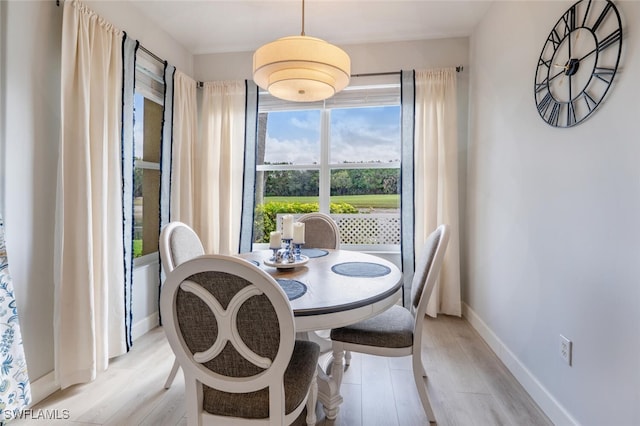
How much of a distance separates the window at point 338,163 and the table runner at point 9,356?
79.1 inches

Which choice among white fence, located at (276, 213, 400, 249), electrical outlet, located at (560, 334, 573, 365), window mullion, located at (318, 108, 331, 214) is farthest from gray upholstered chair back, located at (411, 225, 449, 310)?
window mullion, located at (318, 108, 331, 214)

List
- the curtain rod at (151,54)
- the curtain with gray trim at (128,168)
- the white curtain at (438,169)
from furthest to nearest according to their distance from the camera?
the white curtain at (438,169)
the curtain rod at (151,54)
the curtain with gray trim at (128,168)

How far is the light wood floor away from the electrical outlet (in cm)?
35

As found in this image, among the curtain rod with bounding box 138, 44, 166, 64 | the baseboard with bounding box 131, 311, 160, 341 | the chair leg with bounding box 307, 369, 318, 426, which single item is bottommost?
the baseboard with bounding box 131, 311, 160, 341

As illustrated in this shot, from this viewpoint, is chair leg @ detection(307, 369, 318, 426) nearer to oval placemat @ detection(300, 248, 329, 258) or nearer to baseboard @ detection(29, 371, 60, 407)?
oval placemat @ detection(300, 248, 329, 258)

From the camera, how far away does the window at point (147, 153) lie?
8.57 feet

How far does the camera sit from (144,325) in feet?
8.57

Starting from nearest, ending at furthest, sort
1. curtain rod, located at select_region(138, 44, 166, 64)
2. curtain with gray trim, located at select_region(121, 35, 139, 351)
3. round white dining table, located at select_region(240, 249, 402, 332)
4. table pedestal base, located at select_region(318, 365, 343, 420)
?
round white dining table, located at select_region(240, 249, 402, 332), table pedestal base, located at select_region(318, 365, 343, 420), curtain with gray trim, located at select_region(121, 35, 139, 351), curtain rod, located at select_region(138, 44, 166, 64)

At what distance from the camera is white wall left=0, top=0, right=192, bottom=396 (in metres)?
1.60

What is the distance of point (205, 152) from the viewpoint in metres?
3.18

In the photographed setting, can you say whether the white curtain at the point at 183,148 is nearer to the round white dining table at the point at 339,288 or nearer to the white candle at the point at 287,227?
the round white dining table at the point at 339,288

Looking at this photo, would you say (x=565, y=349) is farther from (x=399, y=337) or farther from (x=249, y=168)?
(x=249, y=168)

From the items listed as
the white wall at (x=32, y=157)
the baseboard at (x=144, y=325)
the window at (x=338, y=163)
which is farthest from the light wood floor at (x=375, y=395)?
the window at (x=338, y=163)

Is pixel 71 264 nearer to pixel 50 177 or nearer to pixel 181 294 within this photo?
pixel 50 177
